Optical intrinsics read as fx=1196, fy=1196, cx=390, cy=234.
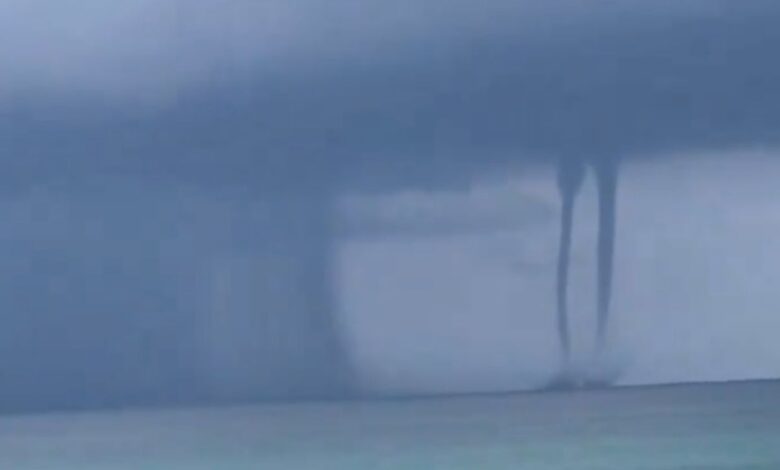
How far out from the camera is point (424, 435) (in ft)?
4.31

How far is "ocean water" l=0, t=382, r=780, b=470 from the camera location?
1.25 metres

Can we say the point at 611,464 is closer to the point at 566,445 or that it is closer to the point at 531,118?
the point at 566,445

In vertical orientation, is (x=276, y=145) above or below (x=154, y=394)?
above

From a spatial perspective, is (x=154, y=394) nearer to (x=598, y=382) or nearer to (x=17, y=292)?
(x=17, y=292)

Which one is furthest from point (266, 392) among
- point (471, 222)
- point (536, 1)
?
point (536, 1)

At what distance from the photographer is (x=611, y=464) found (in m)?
1.23

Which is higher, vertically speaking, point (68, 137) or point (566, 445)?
point (68, 137)

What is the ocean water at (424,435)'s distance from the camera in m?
1.25

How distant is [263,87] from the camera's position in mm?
1258

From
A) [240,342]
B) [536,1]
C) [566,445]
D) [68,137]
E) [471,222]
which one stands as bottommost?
[566,445]

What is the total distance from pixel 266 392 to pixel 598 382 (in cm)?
35

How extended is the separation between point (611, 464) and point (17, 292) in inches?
25.4

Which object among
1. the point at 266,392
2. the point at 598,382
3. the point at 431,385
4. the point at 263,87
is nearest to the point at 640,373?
the point at 598,382

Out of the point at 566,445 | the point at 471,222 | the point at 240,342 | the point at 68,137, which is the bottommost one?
the point at 566,445
